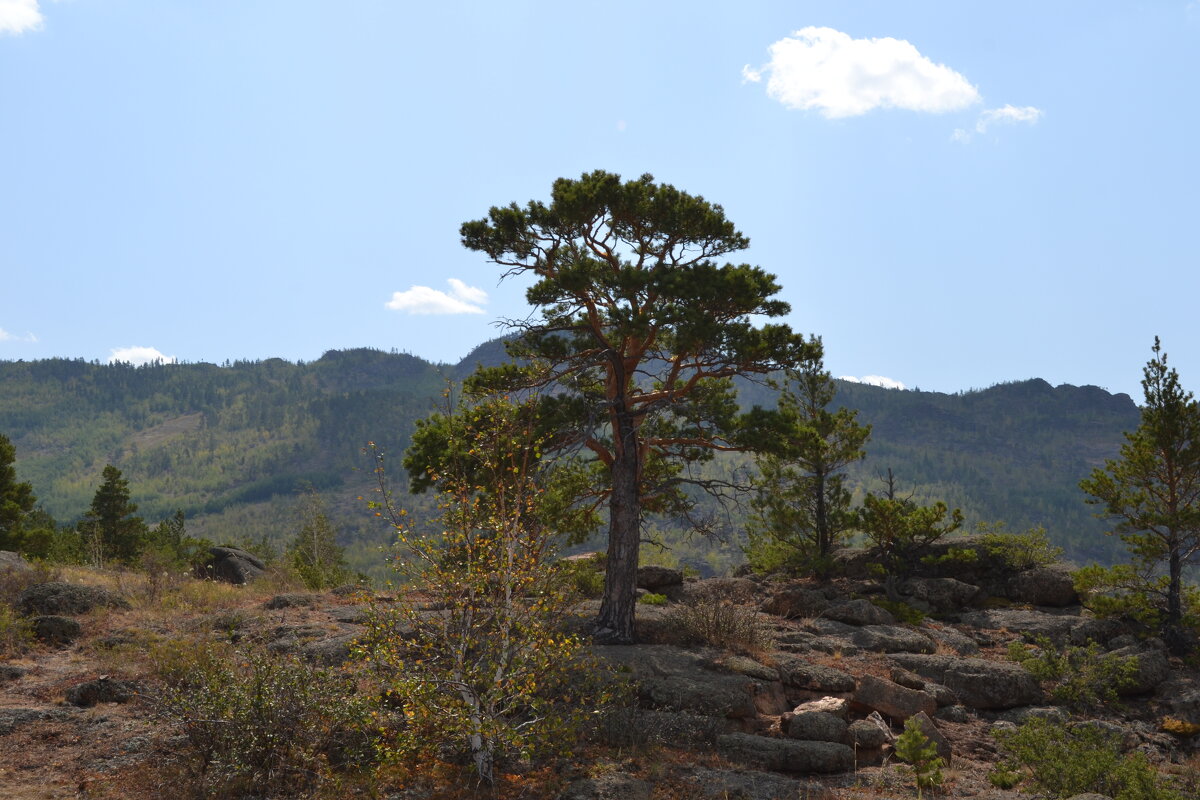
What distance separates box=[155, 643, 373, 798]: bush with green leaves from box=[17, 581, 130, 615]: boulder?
10.1 m

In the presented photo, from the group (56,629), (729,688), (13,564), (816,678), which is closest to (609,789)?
(729,688)

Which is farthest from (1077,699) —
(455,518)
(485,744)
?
(455,518)

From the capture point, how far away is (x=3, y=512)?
33125 mm

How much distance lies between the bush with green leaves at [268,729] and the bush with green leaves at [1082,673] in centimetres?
1348

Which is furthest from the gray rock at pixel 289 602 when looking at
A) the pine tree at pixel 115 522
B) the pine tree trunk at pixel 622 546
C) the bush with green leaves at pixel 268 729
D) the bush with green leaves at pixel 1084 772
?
the pine tree at pixel 115 522

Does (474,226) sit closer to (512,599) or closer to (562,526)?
(562,526)

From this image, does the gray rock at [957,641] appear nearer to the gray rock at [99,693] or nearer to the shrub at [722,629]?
the shrub at [722,629]

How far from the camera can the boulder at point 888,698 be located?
523 inches

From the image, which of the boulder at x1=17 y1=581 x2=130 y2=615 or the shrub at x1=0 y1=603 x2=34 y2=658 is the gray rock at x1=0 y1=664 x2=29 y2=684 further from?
the boulder at x1=17 y1=581 x2=130 y2=615

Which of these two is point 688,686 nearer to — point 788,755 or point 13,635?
point 788,755

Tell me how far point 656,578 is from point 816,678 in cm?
988

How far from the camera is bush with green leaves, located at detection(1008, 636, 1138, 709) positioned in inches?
596

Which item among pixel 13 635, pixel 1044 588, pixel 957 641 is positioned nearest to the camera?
pixel 13 635

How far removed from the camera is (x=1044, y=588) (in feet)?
74.2
